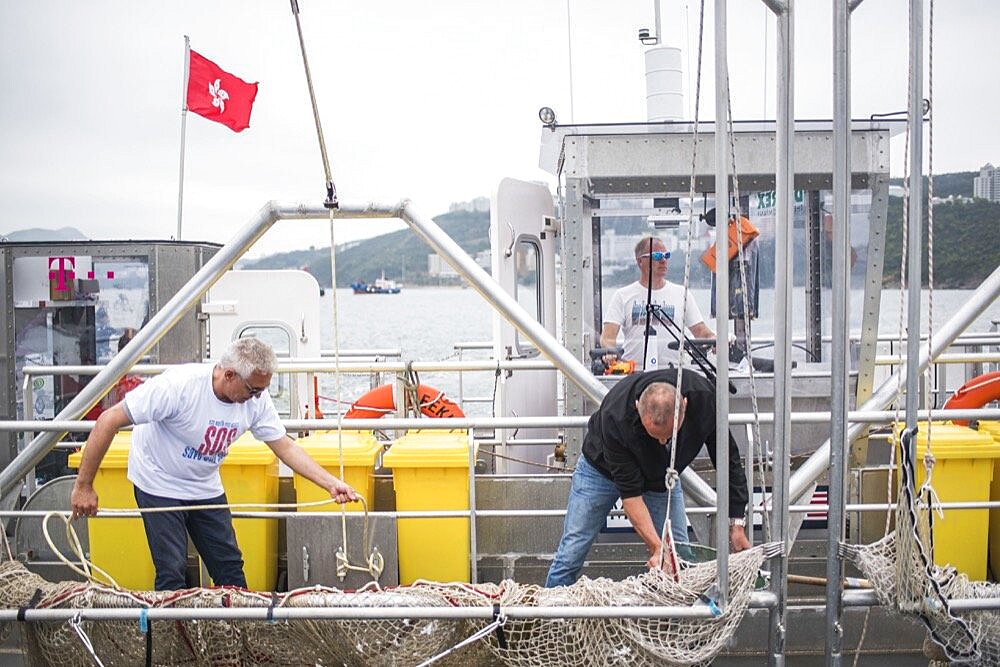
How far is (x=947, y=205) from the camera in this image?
579 cm

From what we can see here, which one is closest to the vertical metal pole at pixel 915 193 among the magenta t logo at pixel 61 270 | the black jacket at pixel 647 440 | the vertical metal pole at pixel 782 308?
the vertical metal pole at pixel 782 308

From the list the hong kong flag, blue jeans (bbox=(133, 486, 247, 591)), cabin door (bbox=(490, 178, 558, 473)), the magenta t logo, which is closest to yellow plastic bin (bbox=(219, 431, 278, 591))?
blue jeans (bbox=(133, 486, 247, 591))

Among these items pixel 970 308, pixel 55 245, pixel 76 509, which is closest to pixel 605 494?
pixel 970 308

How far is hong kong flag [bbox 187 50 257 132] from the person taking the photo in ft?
36.1

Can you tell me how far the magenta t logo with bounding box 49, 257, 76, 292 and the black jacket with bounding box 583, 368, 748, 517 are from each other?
5721 millimetres

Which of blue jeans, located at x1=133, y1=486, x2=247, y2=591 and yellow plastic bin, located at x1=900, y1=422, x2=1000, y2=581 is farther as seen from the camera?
Answer: yellow plastic bin, located at x1=900, y1=422, x2=1000, y2=581

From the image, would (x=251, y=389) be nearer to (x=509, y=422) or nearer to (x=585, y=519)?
(x=509, y=422)

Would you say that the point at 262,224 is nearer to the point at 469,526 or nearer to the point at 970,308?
the point at 469,526

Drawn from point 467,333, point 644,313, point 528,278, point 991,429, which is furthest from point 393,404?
point 467,333

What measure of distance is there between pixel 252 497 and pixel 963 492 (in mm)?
4186

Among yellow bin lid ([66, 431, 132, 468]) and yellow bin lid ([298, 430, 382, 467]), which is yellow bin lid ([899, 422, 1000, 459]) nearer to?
yellow bin lid ([298, 430, 382, 467])

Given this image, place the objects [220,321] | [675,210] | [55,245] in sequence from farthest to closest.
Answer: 1. [220,321]
2. [55,245]
3. [675,210]

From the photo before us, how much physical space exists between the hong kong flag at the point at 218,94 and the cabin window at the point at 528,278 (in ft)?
16.8

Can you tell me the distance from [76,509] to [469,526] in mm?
2163
